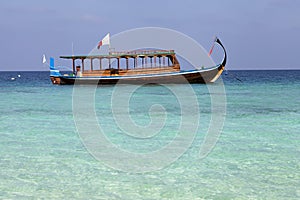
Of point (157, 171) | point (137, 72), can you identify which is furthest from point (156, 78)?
point (157, 171)

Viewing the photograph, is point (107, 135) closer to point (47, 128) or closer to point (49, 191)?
point (47, 128)

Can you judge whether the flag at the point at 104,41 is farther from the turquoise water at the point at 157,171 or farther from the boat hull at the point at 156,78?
the turquoise water at the point at 157,171

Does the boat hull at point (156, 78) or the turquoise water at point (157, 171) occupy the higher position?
the turquoise water at point (157, 171)

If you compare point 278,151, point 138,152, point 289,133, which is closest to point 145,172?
point 138,152

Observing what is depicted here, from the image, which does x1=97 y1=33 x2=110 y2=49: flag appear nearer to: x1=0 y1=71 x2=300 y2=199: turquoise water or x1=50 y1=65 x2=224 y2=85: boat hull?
x1=50 y1=65 x2=224 y2=85: boat hull

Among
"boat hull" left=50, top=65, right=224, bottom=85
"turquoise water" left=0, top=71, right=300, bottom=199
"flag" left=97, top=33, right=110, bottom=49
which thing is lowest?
"boat hull" left=50, top=65, right=224, bottom=85

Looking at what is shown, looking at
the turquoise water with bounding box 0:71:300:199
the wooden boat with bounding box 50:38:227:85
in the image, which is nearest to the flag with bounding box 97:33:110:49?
the wooden boat with bounding box 50:38:227:85

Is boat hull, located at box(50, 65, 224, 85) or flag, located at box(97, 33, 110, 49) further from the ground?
flag, located at box(97, 33, 110, 49)

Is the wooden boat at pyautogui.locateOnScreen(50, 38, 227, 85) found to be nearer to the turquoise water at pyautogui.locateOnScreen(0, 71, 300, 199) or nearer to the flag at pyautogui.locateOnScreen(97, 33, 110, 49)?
the flag at pyautogui.locateOnScreen(97, 33, 110, 49)

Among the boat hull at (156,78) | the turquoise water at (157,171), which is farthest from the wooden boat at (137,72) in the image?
the turquoise water at (157,171)

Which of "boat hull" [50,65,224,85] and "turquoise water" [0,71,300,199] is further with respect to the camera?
"boat hull" [50,65,224,85]

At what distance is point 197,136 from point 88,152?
122 inches

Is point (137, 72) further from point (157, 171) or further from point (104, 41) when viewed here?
point (157, 171)

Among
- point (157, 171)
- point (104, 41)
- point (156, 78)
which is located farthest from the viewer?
point (104, 41)
